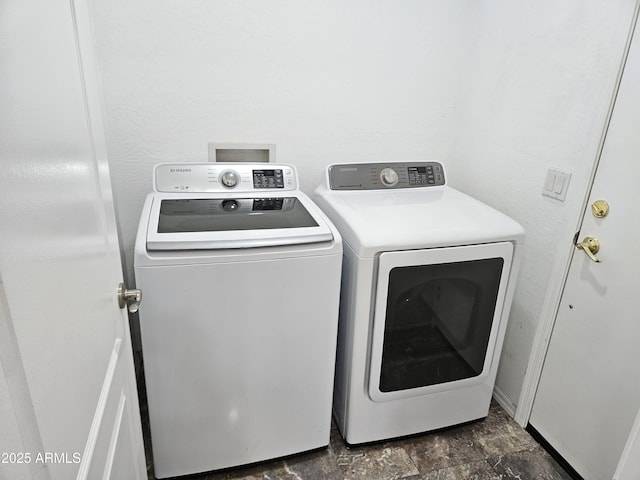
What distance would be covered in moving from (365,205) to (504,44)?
37.4 inches

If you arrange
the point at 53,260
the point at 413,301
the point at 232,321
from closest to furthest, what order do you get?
the point at 53,260, the point at 232,321, the point at 413,301

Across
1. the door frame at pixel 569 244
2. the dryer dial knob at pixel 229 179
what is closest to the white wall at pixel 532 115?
the door frame at pixel 569 244

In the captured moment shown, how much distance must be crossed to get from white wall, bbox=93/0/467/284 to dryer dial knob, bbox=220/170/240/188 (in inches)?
8.6

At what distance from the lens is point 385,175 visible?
190 centimetres

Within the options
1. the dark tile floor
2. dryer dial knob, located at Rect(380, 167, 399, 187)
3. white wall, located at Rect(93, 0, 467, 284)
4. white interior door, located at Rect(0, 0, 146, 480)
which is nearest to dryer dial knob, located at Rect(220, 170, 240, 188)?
white wall, located at Rect(93, 0, 467, 284)

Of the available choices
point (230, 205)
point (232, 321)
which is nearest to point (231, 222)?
point (230, 205)

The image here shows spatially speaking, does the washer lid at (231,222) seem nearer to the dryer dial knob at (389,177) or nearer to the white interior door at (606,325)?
the dryer dial knob at (389,177)

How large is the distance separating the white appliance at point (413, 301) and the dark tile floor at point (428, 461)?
0.06 m

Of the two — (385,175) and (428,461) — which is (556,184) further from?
(428,461)

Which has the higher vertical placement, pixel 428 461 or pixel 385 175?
pixel 385 175

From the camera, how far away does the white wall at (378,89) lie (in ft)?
5.25

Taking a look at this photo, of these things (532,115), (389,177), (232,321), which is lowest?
(232,321)

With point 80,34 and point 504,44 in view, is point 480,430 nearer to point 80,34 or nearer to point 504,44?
point 504,44

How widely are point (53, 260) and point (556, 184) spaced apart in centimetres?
167
